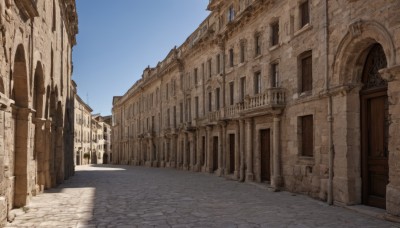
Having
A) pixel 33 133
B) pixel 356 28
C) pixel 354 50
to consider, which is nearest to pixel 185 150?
pixel 33 133

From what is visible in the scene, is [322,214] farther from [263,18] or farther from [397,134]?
[263,18]

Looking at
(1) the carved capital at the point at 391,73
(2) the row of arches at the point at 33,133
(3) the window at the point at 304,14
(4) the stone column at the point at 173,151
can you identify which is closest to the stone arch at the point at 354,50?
(1) the carved capital at the point at 391,73

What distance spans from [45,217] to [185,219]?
3515mm

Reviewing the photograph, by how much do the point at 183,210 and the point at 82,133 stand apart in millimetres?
52636

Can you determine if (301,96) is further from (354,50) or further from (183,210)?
(183,210)

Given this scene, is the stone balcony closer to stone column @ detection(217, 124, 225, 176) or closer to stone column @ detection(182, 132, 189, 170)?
stone column @ detection(217, 124, 225, 176)

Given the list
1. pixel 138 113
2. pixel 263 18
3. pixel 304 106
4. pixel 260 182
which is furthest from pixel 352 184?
pixel 138 113

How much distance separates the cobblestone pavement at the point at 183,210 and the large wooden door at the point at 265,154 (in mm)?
2948

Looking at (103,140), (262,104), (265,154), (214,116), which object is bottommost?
(265,154)

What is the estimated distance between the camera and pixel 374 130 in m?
11.6

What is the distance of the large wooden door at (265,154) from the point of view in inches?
742

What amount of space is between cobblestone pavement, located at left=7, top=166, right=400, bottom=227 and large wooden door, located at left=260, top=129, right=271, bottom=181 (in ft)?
9.67

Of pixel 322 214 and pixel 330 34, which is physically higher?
pixel 330 34

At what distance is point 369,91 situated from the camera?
38.8 feet
